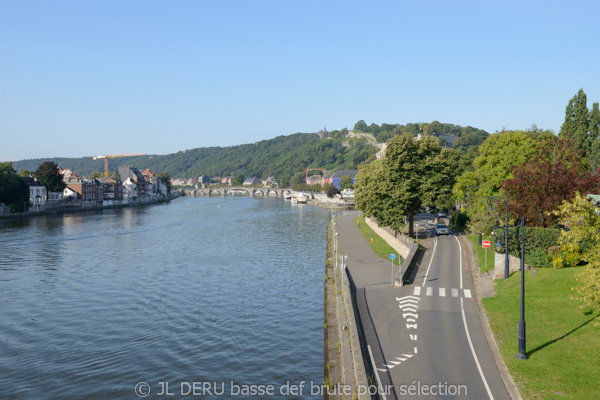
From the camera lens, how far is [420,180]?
59.5m

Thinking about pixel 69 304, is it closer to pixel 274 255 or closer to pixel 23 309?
pixel 23 309

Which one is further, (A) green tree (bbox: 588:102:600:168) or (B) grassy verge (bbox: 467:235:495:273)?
(A) green tree (bbox: 588:102:600:168)

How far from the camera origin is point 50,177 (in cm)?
13800

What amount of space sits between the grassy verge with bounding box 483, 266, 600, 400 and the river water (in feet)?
31.3

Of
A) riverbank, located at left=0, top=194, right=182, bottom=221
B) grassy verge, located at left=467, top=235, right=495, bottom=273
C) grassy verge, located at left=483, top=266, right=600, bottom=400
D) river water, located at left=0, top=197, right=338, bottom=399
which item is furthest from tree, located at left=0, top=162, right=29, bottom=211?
grassy verge, located at left=483, top=266, right=600, bottom=400

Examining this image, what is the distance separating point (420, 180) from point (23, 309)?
43.4 metres

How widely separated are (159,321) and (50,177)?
396 feet

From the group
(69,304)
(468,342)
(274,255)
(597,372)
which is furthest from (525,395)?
(274,255)

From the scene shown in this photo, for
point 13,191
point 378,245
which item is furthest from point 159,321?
point 13,191

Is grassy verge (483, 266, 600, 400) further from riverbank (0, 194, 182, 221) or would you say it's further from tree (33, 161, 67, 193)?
tree (33, 161, 67, 193)

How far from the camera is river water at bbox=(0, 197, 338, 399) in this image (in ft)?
81.6

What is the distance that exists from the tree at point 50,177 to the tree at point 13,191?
12960mm

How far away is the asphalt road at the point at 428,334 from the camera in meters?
20.1

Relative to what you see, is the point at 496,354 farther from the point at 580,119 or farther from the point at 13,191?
the point at 13,191
